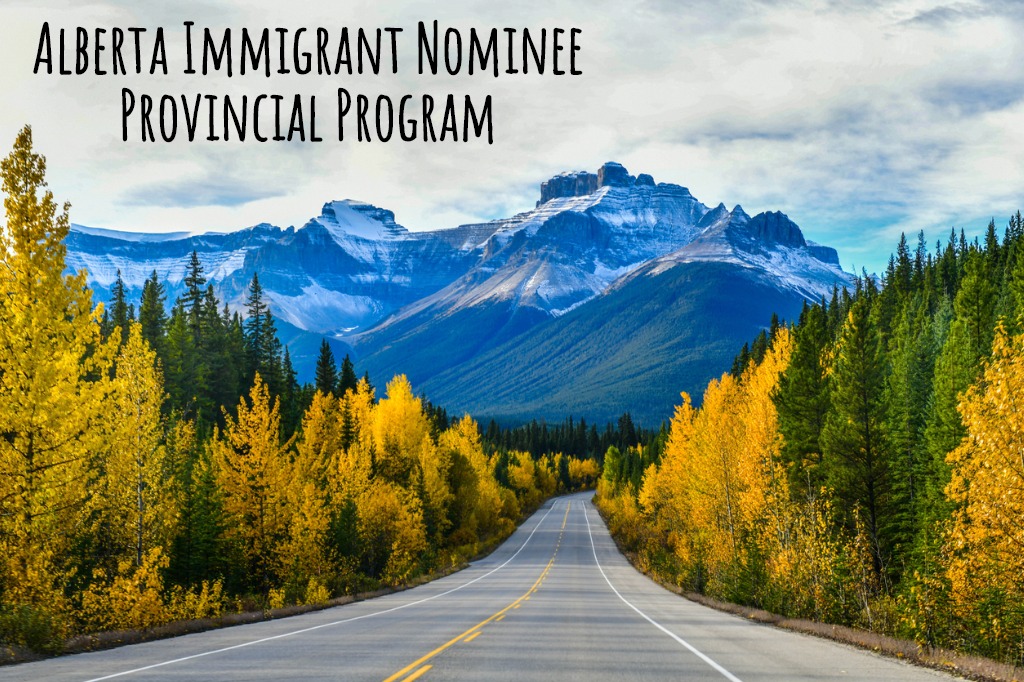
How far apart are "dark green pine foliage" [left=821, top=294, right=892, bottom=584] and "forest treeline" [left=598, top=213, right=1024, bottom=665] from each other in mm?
69

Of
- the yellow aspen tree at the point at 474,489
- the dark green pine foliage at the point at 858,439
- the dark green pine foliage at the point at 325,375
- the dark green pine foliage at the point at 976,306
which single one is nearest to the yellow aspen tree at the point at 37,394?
the dark green pine foliage at the point at 858,439

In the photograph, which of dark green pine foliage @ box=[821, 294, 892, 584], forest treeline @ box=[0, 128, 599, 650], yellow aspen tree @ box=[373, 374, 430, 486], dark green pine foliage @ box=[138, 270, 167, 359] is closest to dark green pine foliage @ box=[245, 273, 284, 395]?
forest treeline @ box=[0, 128, 599, 650]

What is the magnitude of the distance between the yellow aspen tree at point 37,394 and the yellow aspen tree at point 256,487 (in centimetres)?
1342

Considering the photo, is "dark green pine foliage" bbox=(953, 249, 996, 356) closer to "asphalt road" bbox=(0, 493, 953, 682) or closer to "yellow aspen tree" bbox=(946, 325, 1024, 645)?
"asphalt road" bbox=(0, 493, 953, 682)

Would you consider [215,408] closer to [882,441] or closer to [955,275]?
[882,441]

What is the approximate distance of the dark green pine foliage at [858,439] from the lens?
1398 inches

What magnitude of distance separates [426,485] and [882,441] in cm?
3152

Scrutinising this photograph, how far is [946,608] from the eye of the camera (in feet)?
58.1

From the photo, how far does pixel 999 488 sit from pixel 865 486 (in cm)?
2219

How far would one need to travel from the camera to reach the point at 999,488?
15.3m

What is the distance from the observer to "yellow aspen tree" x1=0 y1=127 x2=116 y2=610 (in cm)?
1767

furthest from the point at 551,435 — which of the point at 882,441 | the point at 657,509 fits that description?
the point at 882,441

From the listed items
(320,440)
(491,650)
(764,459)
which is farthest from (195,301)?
(491,650)

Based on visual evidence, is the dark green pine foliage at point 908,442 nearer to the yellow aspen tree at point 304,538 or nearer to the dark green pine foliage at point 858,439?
the dark green pine foliage at point 858,439
